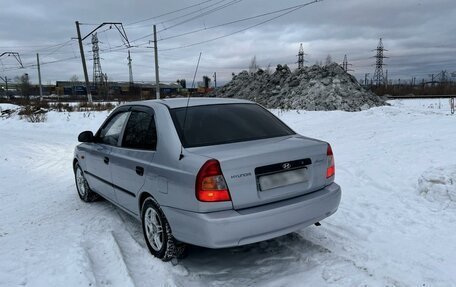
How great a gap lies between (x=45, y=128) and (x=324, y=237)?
1693 centimetres

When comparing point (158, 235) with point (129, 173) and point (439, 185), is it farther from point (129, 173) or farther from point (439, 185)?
point (439, 185)

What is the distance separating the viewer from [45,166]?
365 inches

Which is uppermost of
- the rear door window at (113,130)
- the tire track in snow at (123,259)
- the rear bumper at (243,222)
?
the rear door window at (113,130)

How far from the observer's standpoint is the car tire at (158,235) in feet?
12.3

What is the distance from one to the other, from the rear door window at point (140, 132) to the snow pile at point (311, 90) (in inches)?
632

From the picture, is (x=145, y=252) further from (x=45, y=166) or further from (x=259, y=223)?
(x=45, y=166)

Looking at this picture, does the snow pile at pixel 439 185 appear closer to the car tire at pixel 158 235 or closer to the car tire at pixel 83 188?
the car tire at pixel 158 235

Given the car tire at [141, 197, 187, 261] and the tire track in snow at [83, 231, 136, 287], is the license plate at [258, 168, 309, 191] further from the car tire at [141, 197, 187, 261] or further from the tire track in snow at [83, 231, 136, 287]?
the tire track in snow at [83, 231, 136, 287]

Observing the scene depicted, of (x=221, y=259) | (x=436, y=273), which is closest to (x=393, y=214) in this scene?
(x=436, y=273)

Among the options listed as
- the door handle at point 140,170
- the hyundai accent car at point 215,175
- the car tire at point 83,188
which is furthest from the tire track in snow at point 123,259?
the car tire at point 83,188

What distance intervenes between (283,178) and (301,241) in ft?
3.59

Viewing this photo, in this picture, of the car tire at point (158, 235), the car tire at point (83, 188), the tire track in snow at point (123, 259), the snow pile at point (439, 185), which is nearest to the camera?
the tire track in snow at point (123, 259)

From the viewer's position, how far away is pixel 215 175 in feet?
10.7

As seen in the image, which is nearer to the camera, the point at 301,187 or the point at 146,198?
the point at 301,187
